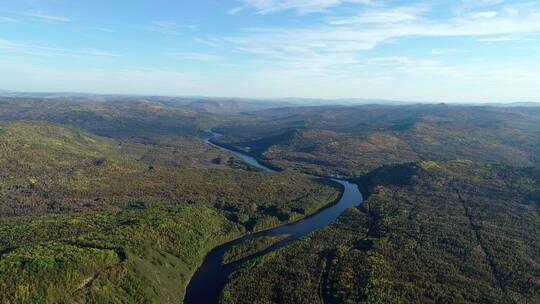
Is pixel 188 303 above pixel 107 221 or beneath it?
beneath

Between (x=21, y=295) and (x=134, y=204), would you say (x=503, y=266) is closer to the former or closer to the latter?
(x=21, y=295)

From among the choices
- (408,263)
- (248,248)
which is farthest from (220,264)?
(408,263)

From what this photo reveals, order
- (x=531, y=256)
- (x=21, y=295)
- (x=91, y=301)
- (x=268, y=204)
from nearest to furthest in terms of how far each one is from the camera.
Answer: (x=21, y=295) → (x=91, y=301) → (x=531, y=256) → (x=268, y=204)

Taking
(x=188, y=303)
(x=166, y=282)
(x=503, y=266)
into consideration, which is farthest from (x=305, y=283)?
(x=503, y=266)

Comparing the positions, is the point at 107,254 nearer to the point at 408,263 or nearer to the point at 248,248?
the point at 248,248

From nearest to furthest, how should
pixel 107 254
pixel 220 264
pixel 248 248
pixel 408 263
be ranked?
pixel 107 254 < pixel 408 263 < pixel 220 264 < pixel 248 248

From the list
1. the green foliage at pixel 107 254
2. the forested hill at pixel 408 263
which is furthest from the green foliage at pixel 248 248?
the forested hill at pixel 408 263

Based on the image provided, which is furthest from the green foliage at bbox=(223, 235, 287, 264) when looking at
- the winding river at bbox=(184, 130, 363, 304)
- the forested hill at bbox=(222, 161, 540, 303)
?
the forested hill at bbox=(222, 161, 540, 303)

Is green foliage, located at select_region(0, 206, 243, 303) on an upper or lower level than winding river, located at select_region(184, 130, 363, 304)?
upper

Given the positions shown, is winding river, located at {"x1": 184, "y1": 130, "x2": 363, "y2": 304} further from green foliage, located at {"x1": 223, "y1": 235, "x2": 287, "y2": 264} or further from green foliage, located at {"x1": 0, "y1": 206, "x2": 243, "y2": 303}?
green foliage, located at {"x1": 0, "y1": 206, "x2": 243, "y2": 303}
